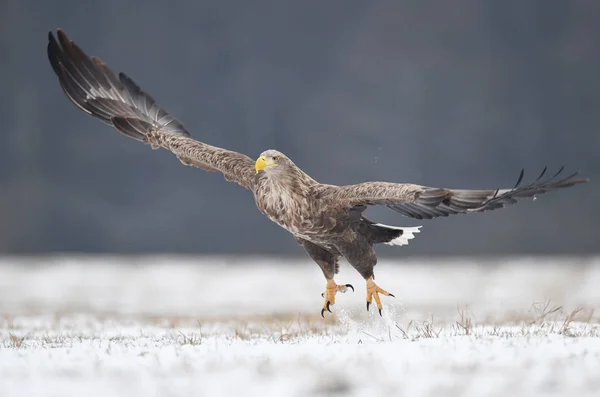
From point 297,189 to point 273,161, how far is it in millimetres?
439

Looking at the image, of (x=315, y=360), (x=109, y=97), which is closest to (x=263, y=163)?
(x=315, y=360)

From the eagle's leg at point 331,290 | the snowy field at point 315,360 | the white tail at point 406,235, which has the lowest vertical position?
the snowy field at point 315,360

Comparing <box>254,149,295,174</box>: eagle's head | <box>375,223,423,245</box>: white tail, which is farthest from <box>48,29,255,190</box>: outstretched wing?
<box>375,223,423,245</box>: white tail

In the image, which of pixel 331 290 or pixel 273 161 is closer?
pixel 273 161

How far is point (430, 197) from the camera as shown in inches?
301

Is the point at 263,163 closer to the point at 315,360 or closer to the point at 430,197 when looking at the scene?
the point at 430,197

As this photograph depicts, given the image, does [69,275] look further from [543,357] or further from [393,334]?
[543,357]

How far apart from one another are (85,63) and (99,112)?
0.84 metres

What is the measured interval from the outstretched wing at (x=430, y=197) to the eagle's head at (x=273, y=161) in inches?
27.3

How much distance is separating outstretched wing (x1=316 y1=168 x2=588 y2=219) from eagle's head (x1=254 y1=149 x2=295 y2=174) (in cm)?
69

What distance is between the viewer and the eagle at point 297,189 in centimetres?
779

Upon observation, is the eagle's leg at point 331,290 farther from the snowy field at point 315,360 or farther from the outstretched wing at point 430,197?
the outstretched wing at point 430,197

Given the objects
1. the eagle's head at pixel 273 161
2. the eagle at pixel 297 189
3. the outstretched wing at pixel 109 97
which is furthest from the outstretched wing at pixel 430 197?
the outstretched wing at pixel 109 97

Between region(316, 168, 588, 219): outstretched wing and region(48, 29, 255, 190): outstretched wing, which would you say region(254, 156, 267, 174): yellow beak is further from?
region(48, 29, 255, 190): outstretched wing
